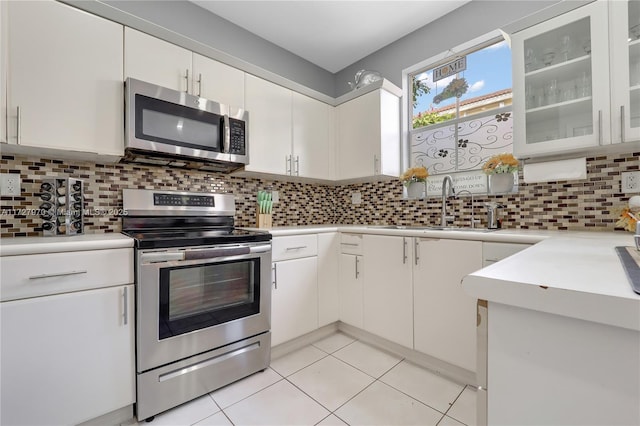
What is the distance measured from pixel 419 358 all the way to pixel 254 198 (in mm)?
1788

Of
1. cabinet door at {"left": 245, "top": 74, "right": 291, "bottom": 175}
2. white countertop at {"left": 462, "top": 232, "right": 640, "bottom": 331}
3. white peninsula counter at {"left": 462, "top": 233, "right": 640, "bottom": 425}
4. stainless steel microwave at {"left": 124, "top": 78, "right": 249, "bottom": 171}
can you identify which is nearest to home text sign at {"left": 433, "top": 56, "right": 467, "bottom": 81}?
cabinet door at {"left": 245, "top": 74, "right": 291, "bottom": 175}

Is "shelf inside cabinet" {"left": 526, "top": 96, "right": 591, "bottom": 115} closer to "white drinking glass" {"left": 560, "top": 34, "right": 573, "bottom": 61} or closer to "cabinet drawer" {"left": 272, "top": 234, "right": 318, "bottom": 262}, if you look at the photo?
"white drinking glass" {"left": 560, "top": 34, "right": 573, "bottom": 61}

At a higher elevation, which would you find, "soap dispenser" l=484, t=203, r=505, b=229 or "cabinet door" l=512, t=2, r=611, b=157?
"cabinet door" l=512, t=2, r=611, b=157

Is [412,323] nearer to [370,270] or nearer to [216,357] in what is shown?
[370,270]

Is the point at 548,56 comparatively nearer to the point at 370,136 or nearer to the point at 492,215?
the point at 492,215

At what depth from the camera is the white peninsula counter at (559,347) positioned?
0.43m

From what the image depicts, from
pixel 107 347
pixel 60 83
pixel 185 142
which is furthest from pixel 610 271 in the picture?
pixel 60 83

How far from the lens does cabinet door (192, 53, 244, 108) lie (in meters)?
1.88

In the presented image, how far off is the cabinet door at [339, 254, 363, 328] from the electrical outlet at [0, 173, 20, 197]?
205 cm

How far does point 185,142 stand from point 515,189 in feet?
7.45

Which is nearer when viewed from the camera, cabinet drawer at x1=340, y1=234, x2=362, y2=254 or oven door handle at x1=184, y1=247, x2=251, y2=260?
oven door handle at x1=184, y1=247, x2=251, y2=260

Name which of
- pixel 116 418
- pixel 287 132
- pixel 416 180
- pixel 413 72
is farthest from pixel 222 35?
pixel 116 418

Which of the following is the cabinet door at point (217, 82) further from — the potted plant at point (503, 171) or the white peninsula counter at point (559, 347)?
the white peninsula counter at point (559, 347)

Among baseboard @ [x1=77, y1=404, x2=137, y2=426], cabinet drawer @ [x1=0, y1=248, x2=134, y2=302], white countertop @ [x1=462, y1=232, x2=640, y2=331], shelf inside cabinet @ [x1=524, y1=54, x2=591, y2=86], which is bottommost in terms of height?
baseboard @ [x1=77, y1=404, x2=137, y2=426]
